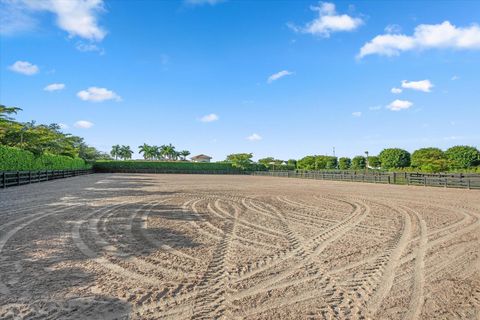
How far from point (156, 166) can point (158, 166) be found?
403mm

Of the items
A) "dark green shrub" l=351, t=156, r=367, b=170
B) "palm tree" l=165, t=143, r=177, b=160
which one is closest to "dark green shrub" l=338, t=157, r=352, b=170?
"dark green shrub" l=351, t=156, r=367, b=170

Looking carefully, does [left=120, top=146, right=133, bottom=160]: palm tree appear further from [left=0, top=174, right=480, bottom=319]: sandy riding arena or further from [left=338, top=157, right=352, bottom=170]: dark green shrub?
[left=0, top=174, right=480, bottom=319]: sandy riding arena

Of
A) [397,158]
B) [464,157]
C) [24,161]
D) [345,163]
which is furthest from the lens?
[345,163]

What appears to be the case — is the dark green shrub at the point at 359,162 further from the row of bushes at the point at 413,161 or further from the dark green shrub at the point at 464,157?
the dark green shrub at the point at 464,157

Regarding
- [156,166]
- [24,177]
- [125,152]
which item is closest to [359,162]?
[156,166]

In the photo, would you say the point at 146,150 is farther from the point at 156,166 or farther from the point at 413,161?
the point at 413,161

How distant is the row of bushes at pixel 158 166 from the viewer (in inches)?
2279

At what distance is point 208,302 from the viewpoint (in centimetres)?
333

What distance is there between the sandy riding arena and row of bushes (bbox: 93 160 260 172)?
52.9 metres

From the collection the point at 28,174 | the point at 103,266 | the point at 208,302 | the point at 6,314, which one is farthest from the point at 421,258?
the point at 28,174

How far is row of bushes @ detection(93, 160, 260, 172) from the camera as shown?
2279 inches

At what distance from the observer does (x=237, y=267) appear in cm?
445

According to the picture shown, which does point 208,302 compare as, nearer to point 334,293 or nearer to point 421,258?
point 334,293

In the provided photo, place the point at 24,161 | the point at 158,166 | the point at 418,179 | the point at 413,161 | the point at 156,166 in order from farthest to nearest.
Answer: the point at 158,166 → the point at 156,166 → the point at 413,161 → the point at 24,161 → the point at 418,179
